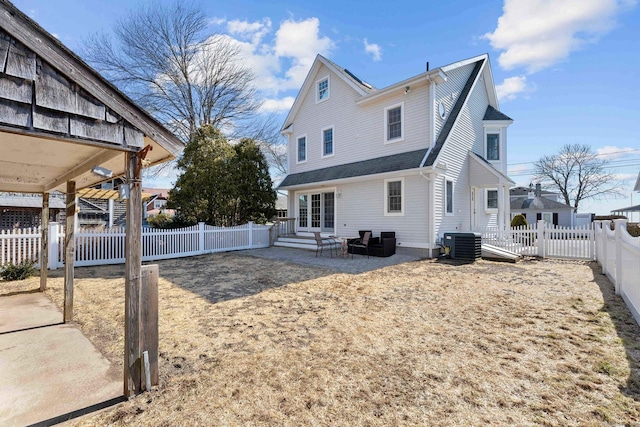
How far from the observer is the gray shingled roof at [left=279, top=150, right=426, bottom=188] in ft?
37.4

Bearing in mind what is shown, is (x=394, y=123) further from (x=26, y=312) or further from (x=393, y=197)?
(x=26, y=312)

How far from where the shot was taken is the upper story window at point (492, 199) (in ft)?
48.3

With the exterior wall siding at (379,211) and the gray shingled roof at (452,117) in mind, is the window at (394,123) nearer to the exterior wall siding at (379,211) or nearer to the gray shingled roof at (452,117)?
the gray shingled roof at (452,117)

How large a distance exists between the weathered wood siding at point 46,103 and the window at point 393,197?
10.4 metres

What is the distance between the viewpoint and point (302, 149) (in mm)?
16844

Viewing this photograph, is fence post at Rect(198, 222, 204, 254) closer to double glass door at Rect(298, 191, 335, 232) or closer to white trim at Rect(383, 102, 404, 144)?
double glass door at Rect(298, 191, 335, 232)

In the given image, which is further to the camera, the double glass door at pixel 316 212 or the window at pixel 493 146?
the window at pixel 493 146

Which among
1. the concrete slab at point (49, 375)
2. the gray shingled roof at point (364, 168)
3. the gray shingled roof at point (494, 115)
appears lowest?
the concrete slab at point (49, 375)

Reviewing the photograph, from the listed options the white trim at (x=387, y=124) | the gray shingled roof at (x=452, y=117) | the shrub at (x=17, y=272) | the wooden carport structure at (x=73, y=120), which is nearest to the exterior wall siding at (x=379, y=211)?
the gray shingled roof at (x=452, y=117)

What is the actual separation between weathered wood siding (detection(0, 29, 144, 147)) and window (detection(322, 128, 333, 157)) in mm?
12759

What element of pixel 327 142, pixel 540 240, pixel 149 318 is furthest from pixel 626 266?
pixel 327 142

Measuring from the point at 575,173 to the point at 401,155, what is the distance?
48.1 metres

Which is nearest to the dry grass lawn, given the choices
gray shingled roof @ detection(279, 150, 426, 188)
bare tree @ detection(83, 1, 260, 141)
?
gray shingled roof @ detection(279, 150, 426, 188)

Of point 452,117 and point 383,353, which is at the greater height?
point 452,117
